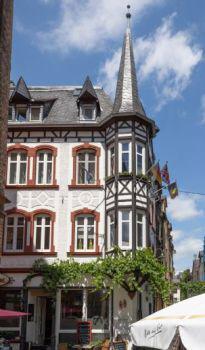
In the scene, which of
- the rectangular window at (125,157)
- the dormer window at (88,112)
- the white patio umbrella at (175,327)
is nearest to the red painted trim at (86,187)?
the rectangular window at (125,157)

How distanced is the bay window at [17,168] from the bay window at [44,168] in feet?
2.30

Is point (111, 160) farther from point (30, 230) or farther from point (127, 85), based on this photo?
point (30, 230)

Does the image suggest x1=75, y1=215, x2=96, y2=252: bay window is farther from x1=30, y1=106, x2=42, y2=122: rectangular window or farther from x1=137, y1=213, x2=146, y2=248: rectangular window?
x1=30, y1=106, x2=42, y2=122: rectangular window

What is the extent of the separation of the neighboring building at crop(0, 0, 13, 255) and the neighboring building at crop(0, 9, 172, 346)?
18.4 ft

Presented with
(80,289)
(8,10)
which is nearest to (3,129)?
(8,10)

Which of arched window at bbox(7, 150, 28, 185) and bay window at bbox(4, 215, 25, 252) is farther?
arched window at bbox(7, 150, 28, 185)

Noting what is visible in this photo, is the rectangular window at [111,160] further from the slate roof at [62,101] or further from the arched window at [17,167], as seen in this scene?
the arched window at [17,167]

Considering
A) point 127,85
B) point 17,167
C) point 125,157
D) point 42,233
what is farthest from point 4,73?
point 42,233

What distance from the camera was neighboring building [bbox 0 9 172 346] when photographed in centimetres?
2527

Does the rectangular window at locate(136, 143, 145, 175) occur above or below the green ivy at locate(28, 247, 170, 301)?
above

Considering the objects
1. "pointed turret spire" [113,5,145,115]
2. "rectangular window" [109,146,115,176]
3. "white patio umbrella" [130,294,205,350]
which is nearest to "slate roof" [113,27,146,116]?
"pointed turret spire" [113,5,145,115]

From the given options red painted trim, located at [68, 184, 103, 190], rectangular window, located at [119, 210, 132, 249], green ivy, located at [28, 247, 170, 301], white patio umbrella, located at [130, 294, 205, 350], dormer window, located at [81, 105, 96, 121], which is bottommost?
white patio umbrella, located at [130, 294, 205, 350]

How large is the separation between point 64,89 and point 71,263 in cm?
1060

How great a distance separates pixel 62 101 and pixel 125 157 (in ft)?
19.1
